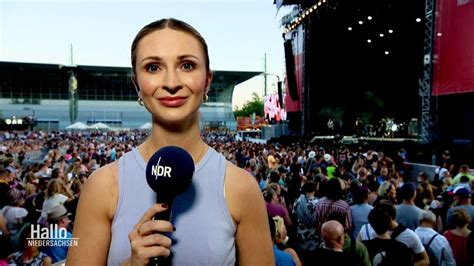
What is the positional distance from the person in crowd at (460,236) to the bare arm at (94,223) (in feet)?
13.6

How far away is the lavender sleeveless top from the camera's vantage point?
131 cm

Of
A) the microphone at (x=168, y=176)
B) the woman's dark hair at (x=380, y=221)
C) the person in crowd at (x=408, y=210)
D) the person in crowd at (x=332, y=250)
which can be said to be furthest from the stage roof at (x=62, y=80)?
the microphone at (x=168, y=176)

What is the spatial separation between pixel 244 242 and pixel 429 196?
5.46m

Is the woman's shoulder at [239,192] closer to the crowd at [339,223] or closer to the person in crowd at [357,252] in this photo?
the crowd at [339,223]

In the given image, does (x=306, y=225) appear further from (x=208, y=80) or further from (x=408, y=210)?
(x=208, y=80)

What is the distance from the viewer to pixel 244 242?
4.61 ft

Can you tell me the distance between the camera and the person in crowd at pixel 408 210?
5070mm

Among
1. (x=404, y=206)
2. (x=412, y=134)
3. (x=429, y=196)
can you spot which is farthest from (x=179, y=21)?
(x=412, y=134)

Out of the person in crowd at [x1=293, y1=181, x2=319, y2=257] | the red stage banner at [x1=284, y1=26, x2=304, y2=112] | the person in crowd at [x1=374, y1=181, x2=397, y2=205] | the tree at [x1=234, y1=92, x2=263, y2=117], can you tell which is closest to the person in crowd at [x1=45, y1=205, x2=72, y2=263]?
the person in crowd at [x1=293, y1=181, x2=319, y2=257]

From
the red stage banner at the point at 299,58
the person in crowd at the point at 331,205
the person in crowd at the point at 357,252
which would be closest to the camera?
the person in crowd at the point at 357,252

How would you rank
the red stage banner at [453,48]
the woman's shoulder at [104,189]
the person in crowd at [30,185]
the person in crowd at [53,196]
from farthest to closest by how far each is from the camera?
the red stage banner at [453,48]
the person in crowd at [30,185]
the person in crowd at [53,196]
the woman's shoulder at [104,189]

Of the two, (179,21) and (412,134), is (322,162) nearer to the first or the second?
(179,21)

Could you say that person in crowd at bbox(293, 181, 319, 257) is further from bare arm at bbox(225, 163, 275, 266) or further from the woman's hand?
the woman's hand

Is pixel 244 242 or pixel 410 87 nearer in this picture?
pixel 244 242
